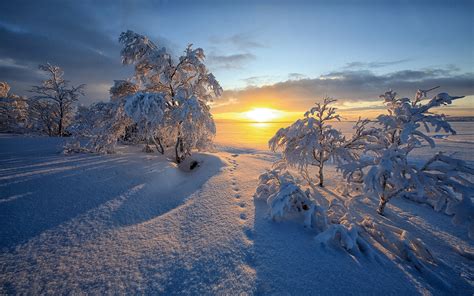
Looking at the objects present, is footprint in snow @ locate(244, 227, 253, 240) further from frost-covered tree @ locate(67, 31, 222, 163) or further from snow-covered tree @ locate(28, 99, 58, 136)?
snow-covered tree @ locate(28, 99, 58, 136)

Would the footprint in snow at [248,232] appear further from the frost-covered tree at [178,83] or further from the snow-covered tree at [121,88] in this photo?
the snow-covered tree at [121,88]

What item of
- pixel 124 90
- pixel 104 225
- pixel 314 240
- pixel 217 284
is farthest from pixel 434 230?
pixel 124 90

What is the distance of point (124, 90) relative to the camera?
8.06m

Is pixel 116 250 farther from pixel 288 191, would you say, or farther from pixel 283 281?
pixel 288 191

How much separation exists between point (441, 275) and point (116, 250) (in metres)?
4.77

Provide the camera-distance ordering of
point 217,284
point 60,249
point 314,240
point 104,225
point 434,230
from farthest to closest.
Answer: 1. point 434,230
2. point 104,225
3. point 314,240
4. point 60,249
5. point 217,284

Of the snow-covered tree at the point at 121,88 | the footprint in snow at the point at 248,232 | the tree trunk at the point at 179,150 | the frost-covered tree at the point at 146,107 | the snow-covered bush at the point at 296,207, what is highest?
the snow-covered tree at the point at 121,88

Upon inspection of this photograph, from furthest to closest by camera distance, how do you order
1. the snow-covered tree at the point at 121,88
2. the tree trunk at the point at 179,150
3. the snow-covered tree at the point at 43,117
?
the snow-covered tree at the point at 43,117
the snow-covered tree at the point at 121,88
the tree trunk at the point at 179,150

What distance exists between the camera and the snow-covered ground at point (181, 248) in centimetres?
212

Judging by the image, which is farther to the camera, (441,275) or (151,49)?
(151,49)

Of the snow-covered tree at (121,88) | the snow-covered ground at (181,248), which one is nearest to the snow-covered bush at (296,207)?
the snow-covered ground at (181,248)

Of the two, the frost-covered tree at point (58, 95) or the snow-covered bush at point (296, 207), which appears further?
the frost-covered tree at point (58, 95)

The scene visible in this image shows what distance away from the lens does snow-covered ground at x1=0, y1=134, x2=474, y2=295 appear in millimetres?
2125

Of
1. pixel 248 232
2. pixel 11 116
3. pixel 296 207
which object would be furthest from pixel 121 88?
pixel 11 116
